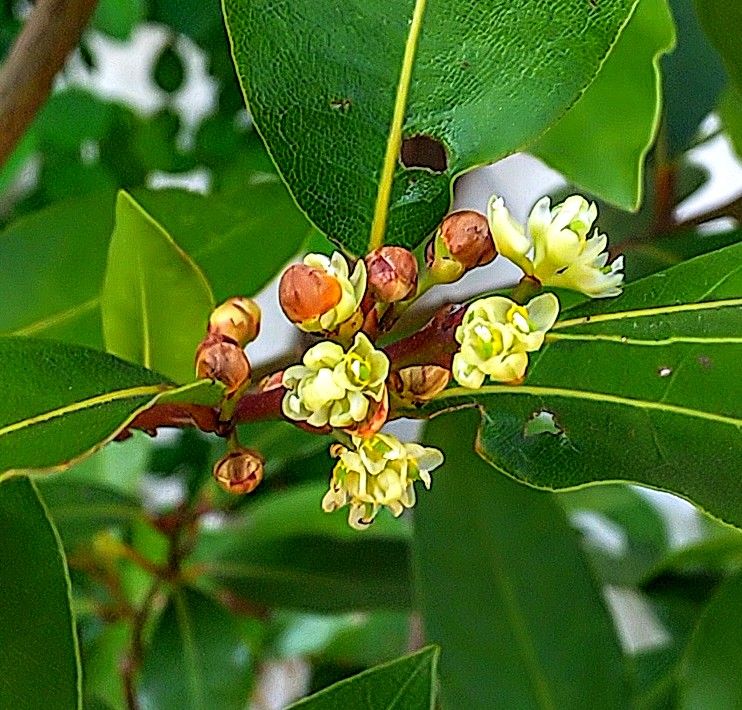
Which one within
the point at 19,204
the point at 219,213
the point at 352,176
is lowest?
the point at 19,204

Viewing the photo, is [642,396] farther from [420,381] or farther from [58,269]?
[58,269]

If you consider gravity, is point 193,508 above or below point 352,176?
below

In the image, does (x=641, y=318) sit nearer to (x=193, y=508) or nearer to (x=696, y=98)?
(x=696, y=98)

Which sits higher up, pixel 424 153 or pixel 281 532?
pixel 424 153

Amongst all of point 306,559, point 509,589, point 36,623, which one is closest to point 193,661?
point 306,559

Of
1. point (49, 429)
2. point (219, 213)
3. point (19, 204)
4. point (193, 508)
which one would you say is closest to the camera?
point (49, 429)

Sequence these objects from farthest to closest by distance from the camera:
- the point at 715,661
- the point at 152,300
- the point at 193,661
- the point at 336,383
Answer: the point at 193,661 < the point at 715,661 < the point at 152,300 < the point at 336,383

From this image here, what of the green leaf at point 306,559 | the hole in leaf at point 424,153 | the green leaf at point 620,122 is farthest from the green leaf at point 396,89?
the green leaf at point 306,559

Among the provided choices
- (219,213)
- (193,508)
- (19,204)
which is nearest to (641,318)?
(219,213)
